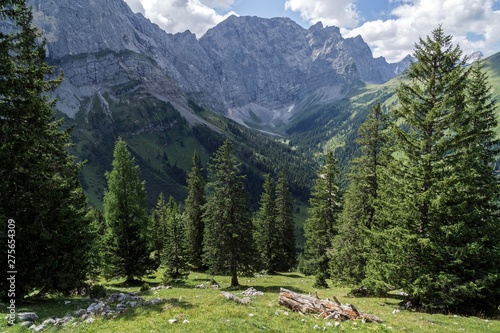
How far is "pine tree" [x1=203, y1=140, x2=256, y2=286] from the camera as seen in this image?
35031 mm

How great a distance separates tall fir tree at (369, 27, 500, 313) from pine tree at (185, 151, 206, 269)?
34.4 meters

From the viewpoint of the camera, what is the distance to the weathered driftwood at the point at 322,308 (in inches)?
623

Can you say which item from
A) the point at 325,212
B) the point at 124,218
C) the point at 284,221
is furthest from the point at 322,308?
the point at 284,221

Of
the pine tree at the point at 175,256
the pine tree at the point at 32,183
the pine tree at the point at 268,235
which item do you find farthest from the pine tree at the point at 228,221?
the pine tree at the point at 268,235

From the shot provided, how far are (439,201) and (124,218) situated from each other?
30.1m

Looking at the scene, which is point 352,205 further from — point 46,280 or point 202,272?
point 202,272

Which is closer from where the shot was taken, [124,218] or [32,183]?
[32,183]

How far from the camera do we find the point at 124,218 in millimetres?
33750

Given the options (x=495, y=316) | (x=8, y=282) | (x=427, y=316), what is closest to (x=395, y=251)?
(x=427, y=316)

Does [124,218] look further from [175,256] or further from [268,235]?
[268,235]

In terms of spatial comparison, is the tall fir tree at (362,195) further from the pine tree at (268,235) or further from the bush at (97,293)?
the pine tree at (268,235)

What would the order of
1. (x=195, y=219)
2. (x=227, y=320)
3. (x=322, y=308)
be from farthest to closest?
(x=195, y=219) < (x=322, y=308) < (x=227, y=320)

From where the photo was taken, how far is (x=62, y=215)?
20156mm

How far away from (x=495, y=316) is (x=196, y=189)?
43259 millimetres
